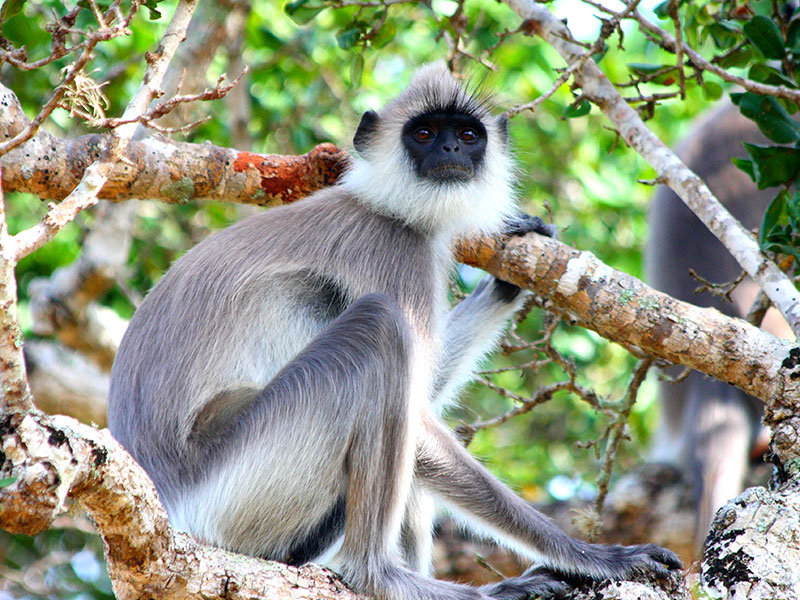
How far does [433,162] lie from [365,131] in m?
0.48

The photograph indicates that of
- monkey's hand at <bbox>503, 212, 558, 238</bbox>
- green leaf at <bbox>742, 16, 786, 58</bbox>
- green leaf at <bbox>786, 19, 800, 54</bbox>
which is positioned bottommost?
monkey's hand at <bbox>503, 212, 558, 238</bbox>

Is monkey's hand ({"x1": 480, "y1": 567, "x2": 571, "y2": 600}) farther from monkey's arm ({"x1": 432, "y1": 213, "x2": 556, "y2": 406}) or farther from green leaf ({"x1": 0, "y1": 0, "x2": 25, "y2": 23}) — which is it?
green leaf ({"x1": 0, "y1": 0, "x2": 25, "y2": 23})

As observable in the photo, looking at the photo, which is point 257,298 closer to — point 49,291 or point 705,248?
point 49,291

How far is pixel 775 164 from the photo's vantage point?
347 centimetres

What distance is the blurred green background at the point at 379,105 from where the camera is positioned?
5.56 m

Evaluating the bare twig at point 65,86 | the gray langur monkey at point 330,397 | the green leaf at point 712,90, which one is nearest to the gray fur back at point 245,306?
the gray langur monkey at point 330,397

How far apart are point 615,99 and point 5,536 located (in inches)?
170

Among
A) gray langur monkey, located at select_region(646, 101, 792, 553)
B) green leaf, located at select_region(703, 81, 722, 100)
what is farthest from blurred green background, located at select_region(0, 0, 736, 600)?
green leaf, located at select_region(703, 81, 722, 100)

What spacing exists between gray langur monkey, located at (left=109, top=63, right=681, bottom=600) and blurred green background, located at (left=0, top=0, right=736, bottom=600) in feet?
5.88

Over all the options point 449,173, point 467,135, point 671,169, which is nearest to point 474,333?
point 449,173

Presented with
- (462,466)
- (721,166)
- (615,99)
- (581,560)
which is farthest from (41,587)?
(721,166)

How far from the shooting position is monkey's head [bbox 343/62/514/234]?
3807 mm

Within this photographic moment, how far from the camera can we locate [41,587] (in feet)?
16.7

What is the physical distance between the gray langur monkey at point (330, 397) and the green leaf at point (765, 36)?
115cm
